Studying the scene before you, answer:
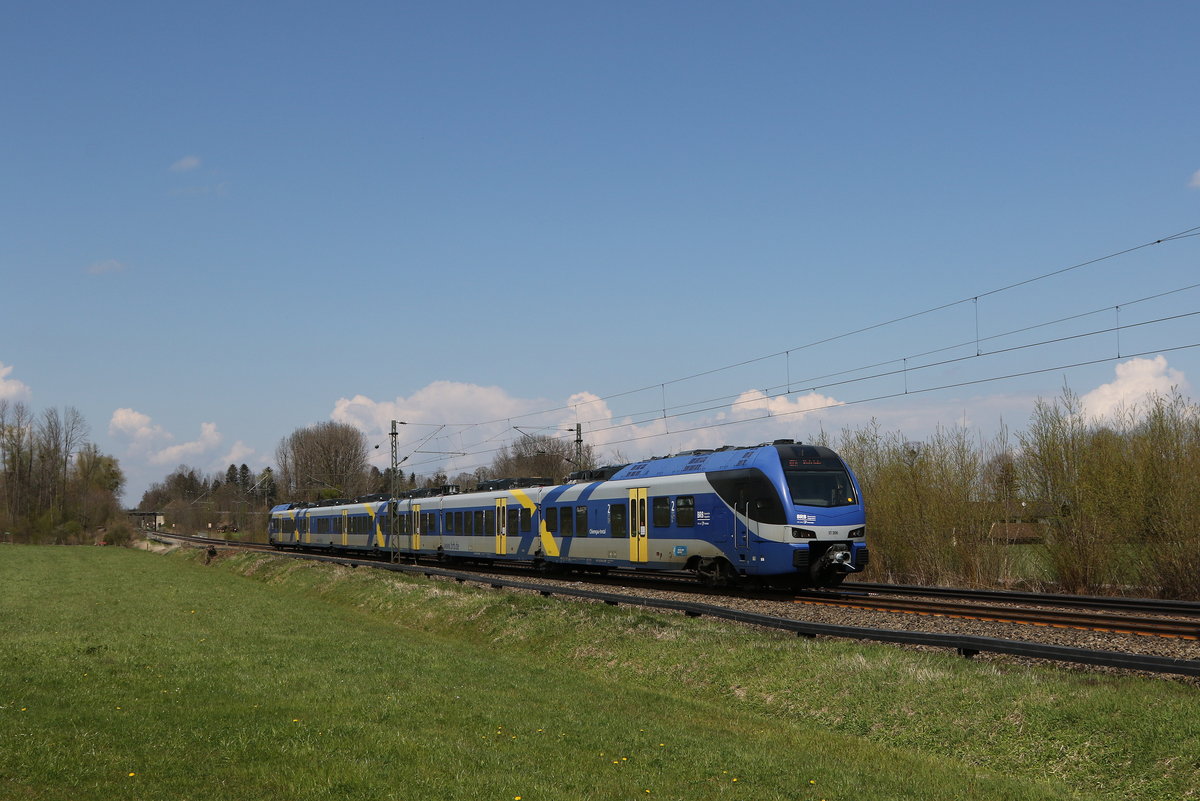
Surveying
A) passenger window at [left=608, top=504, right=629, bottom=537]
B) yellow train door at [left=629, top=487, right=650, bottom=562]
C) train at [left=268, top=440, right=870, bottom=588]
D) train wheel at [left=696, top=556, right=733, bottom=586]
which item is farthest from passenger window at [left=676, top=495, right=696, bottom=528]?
passenger window at [left=608, top=504, right=629, bottom=537]

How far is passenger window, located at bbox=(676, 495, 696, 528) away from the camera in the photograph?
26.7 meters

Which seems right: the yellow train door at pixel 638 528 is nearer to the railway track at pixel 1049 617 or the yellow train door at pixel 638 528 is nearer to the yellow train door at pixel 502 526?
the railway track at pixel 1049 617

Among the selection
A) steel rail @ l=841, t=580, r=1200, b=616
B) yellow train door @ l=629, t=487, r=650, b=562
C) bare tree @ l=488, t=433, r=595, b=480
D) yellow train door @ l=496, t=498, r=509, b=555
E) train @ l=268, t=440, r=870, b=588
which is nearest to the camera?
steel rail @ l=841, t=580, r=1200, b=616

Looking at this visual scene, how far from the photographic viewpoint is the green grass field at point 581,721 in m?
9.59

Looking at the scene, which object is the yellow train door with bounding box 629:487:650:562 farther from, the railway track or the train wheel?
the railway track

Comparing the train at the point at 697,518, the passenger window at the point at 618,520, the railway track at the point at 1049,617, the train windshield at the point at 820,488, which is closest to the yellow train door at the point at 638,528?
the train at the point at 697,518

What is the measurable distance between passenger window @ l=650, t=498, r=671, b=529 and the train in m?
0.03

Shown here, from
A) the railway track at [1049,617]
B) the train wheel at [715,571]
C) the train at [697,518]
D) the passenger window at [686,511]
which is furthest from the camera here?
the passenger window at [686,511]

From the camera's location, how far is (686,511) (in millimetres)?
26938

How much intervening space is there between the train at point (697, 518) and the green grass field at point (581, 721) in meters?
5.00

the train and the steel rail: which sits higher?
the train

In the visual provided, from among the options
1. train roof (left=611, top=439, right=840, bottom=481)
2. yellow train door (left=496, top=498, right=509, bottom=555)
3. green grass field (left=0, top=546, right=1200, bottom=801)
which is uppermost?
train roof (left=611, top=439, right=840, bottom=481)

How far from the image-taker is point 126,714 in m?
12.4

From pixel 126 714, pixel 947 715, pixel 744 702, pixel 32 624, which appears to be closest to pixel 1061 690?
pixel 947 715
